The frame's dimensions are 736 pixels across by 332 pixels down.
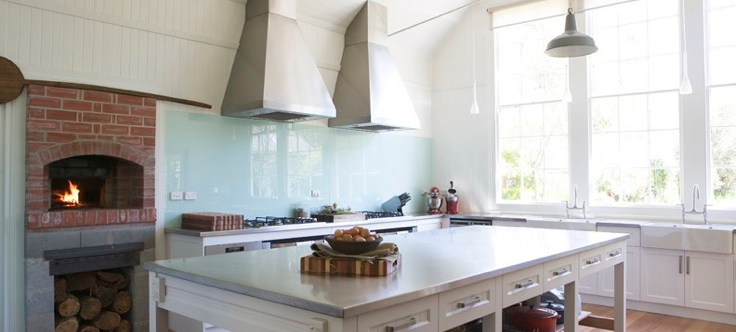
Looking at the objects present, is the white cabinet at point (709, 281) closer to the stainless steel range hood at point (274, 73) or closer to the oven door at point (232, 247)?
the stainless steel range hood at point (274, 73)

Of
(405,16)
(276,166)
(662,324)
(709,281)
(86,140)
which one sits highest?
(405,16)

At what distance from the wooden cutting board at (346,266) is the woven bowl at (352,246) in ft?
0.23

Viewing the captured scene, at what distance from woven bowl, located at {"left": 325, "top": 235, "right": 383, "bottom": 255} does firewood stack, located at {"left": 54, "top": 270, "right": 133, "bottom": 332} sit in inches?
107

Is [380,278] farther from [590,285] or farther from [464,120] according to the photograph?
[464,120]

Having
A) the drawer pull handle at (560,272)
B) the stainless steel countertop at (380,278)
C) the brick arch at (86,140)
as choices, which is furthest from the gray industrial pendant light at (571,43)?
the brick arch at (86,140)

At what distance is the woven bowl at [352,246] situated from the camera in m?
2.33

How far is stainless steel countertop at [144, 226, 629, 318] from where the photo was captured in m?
1.85

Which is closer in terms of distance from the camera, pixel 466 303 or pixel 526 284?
pixel 466 303

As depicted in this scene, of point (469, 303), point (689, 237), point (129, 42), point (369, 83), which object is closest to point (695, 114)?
point (689, 237)

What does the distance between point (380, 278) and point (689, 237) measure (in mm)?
4130

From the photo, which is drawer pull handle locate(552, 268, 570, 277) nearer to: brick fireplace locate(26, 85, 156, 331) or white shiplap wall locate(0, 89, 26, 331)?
brick fireplace locate(26, 85, 156, 331)

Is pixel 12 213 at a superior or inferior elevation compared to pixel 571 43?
inferior

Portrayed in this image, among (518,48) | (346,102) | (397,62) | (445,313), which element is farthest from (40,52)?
(518,48)

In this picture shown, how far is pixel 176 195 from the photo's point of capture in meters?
4.71
